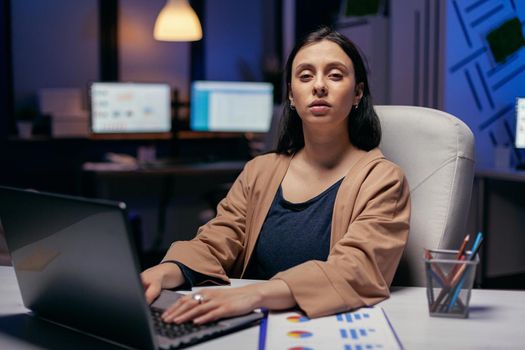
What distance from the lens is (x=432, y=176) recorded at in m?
1.82

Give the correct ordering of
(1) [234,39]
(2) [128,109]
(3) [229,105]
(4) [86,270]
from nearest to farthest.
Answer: (4) [86,270] → (2) [128,109] → (3) [229,105] → (1) [234,39]

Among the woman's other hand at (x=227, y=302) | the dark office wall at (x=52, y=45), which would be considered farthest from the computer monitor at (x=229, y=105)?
the woman's other hand at (x=227, y=302)

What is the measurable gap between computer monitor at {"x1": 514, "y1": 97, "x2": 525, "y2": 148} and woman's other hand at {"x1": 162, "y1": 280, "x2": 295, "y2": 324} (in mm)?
3260

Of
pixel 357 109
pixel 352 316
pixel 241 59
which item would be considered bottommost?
pixel 352 316

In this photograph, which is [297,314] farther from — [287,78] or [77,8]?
[77,8]

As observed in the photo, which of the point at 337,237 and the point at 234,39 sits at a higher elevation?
the point at 234,39

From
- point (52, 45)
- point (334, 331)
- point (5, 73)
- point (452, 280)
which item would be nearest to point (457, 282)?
point (452, 280)

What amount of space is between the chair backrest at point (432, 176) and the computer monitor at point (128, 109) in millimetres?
3083

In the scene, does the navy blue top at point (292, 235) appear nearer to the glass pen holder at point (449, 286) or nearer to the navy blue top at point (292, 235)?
the navy blue top at point (292, 235)

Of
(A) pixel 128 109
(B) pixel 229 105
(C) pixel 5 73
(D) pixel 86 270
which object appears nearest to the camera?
(D) pixel 86 270

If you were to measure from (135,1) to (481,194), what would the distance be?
9.25 ft

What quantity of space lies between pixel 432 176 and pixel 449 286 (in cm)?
56

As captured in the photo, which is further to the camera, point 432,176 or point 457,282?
point 432,176

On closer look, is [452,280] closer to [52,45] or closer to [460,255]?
[460,255]
